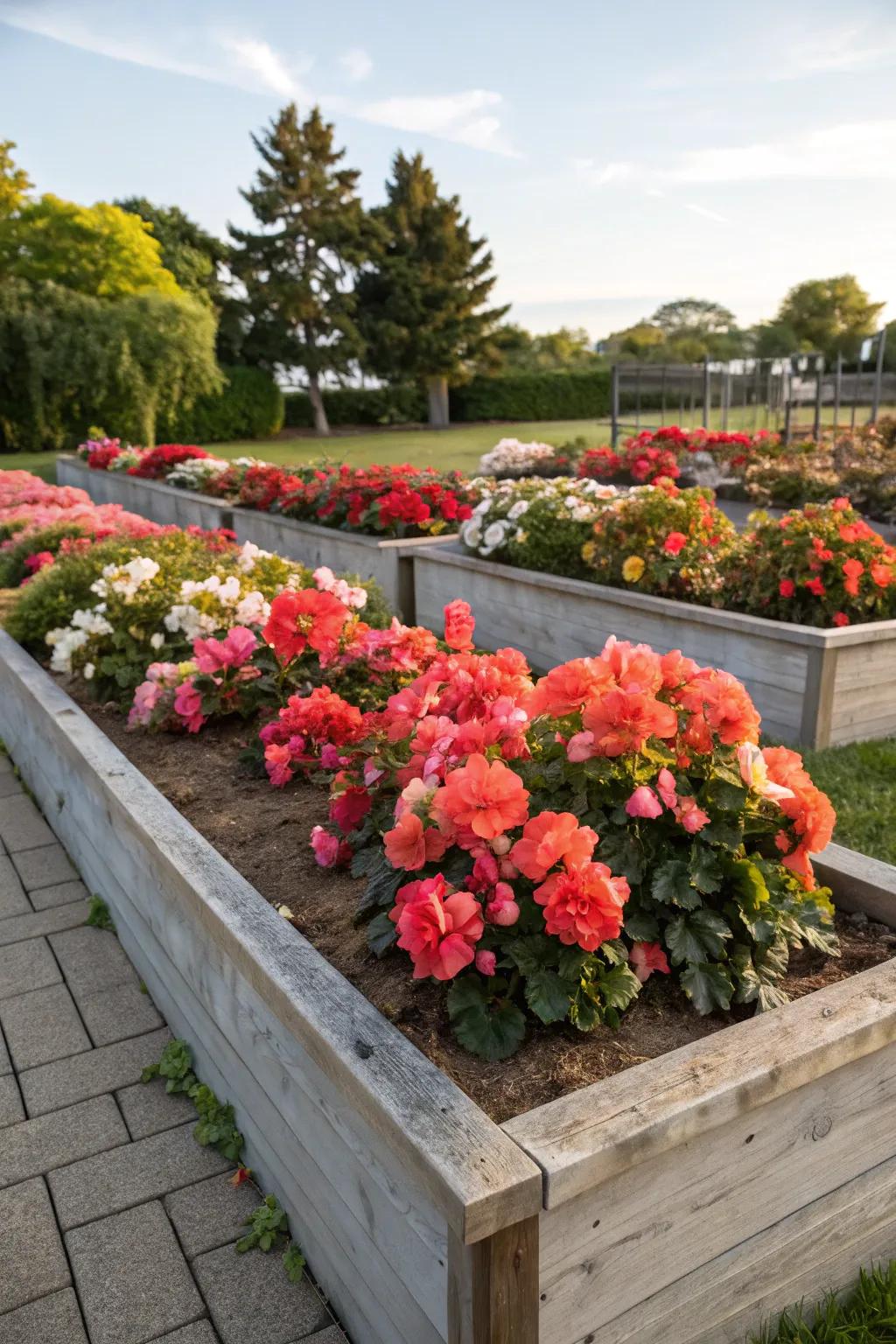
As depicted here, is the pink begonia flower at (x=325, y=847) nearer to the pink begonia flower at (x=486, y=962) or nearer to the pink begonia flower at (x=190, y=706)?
the pink begonia flower at (x=486, y=962)

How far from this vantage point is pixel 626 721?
1.68 metres

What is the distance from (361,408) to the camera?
103 ft

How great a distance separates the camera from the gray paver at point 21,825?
11.8ft

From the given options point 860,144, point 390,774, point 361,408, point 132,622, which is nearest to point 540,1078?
point 390,774

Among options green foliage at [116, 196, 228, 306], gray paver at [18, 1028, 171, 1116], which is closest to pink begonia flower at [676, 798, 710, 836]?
gray paver at [18, 1028, 171, 1116]

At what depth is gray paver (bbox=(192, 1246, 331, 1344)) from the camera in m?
1.67

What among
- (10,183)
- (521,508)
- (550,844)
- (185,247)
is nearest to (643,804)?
(550,844)

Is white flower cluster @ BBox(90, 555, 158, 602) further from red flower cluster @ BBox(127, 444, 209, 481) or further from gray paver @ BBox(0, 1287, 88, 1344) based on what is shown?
red flower cluster @ BBox(127, 444, 209, 481)

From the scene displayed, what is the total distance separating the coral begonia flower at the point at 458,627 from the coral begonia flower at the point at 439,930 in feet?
3.29

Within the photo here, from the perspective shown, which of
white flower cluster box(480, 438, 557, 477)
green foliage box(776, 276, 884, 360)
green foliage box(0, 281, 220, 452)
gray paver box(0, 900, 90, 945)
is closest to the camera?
gray paver box(0, 900, 90, 945)

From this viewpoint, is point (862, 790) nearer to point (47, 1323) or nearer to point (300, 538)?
point (47, 1323)

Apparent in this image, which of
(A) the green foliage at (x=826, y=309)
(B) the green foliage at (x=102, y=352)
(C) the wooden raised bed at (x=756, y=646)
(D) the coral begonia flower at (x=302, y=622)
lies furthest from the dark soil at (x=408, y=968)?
(A) the green foliage at (x=826, y=309)

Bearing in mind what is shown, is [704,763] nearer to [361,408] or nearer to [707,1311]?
[707,1311]

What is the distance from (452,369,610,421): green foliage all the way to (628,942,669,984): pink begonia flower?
30.3 metres
